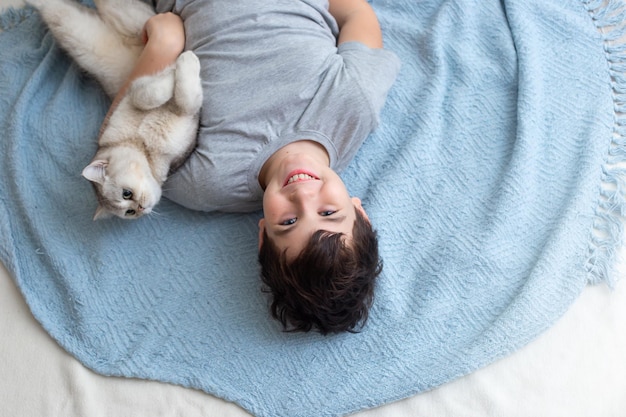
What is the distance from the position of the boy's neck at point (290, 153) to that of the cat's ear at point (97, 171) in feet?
1.10

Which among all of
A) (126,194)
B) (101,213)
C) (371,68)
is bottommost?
(101,213)

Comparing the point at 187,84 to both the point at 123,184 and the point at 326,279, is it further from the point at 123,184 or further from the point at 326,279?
the point at 326,279

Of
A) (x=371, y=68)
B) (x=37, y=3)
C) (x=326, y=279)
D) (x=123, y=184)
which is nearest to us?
(x=326, y=279)

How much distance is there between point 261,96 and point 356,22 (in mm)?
351

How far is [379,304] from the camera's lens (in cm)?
130

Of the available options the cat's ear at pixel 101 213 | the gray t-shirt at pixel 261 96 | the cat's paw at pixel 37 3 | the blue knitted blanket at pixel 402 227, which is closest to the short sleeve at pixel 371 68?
the gray t-shirt at pixel 261 96

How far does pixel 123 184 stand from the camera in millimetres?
1221

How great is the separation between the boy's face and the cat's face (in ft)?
0.92

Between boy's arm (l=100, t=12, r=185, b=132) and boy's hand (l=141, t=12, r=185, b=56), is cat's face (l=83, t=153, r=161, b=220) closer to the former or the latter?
boy's arm (l=100, t=12, r=185, b=132)

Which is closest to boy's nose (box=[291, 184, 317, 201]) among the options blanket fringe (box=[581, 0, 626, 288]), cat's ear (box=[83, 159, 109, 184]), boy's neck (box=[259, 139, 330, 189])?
boy's neck (box=[259, 139, 330, 189])

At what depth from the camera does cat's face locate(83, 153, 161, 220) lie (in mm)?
1225

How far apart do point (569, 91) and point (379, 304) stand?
0.72m

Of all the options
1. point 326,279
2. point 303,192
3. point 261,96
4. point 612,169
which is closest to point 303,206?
point 303,192

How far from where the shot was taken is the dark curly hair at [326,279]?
111cm
